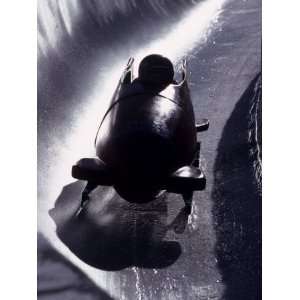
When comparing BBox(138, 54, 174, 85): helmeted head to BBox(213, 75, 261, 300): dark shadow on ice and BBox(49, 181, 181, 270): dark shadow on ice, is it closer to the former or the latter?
BBox(213, 75, 261, 300): dark shadow on ice

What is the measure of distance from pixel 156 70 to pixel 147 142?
33 cm

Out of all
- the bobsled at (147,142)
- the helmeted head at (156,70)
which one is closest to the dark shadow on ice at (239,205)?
the bobsled at (147,142)

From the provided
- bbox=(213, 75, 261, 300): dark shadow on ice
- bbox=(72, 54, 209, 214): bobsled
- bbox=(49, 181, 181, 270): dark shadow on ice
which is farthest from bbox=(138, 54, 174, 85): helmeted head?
bbox=(49, 181, 181, 270): dark shadow on ice

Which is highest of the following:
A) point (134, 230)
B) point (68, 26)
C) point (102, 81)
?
point (68, 26)

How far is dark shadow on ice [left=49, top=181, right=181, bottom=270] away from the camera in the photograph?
1919 mm

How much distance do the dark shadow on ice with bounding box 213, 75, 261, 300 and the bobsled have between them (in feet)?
0.39

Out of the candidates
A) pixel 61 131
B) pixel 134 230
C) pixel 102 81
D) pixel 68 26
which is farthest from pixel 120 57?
pixel 134 230

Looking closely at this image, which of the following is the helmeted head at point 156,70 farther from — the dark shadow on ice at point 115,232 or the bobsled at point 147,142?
the dark shadow on ice at point 115,232

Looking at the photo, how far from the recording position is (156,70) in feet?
6.28

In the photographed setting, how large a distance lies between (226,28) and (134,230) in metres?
0.83

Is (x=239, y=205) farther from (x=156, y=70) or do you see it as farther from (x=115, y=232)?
(x=156, y=70)
